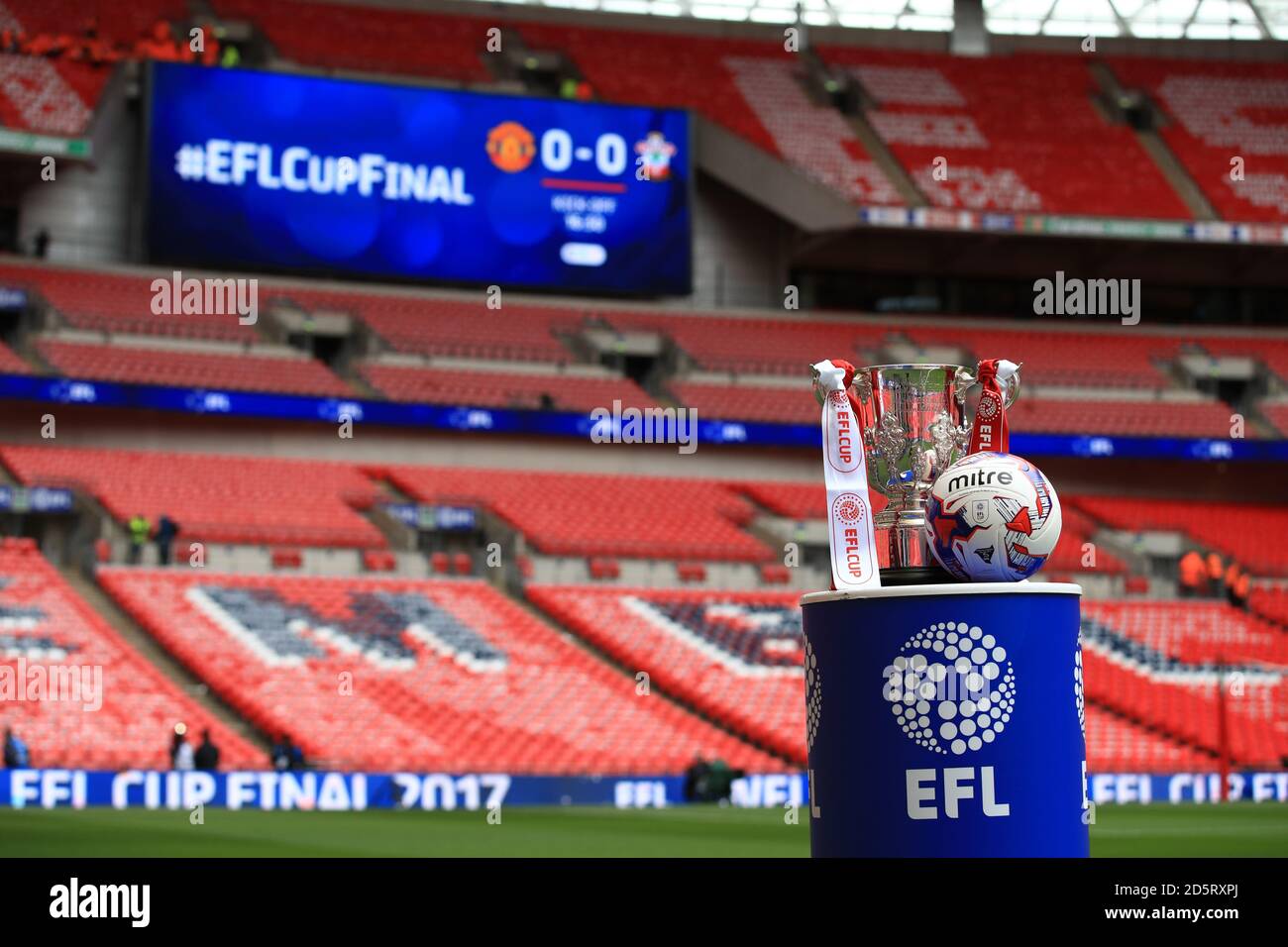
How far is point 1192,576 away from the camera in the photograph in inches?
1537

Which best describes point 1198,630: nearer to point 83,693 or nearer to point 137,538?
point 137,538

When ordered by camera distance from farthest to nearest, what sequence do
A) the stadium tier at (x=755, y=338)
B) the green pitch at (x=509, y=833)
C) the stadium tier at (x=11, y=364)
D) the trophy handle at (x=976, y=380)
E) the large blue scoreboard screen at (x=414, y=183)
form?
the stadium tier at (x=755, y=338) → the large blue scoreboard screen at (x=414, y=183) → the stadium tier at (x=11, y=364) → the green pitch at (x=509, y=833) → the trophy handle at (x=976, y=380)

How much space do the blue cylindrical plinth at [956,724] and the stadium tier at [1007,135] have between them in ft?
127

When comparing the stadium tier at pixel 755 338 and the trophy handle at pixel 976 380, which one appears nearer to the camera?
the trophy handle at pixel 976 380

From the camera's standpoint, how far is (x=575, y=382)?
138 feet

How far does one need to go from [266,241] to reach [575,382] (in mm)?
7583

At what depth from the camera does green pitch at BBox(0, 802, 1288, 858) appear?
577 inches

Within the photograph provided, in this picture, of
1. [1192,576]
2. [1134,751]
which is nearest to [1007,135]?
[1192,576]

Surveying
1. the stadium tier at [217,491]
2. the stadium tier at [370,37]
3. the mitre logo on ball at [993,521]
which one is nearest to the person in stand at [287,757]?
the stadium tier at [217,491]

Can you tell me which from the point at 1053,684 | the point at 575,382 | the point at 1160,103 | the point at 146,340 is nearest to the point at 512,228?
the point at 575,382

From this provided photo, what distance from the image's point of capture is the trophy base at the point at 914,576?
721 centimetres

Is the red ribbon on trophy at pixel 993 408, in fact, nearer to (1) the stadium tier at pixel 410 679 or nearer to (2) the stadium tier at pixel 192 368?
(1) the stadium tier at pixel 410 679

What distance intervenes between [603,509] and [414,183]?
9554 millimetres

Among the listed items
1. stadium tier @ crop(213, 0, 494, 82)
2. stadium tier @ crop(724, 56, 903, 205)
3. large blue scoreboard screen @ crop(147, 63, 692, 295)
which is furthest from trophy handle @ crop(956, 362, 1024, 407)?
stadium tier @ crop(213, 0, 494, 82)
